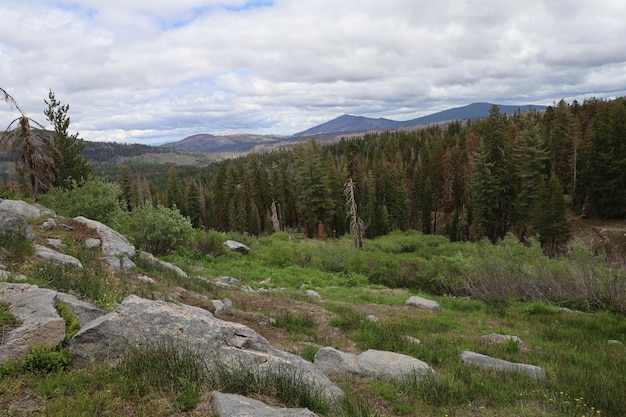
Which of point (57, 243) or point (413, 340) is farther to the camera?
point (57, 243)

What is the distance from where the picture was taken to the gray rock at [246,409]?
4.32 m

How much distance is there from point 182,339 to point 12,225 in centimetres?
903

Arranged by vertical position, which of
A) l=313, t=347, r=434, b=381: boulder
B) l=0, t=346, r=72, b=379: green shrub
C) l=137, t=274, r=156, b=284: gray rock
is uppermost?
l=0, t=346, r=72, b=379: green shrub

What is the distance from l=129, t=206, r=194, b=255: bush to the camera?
20328mm

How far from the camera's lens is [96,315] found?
6879mm

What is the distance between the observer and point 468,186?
187 feet

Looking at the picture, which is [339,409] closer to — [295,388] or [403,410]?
[295,388]

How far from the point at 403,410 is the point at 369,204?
63.2 m

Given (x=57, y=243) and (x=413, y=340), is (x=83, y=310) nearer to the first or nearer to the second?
(x=413, y=340)

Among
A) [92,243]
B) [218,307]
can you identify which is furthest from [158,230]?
[218,307]

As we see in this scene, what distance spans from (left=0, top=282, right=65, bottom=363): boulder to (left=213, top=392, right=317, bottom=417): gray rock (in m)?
2.80

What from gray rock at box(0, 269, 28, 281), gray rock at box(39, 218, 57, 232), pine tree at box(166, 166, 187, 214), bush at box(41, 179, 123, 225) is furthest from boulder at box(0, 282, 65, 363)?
pine tree at box(166, 166, 187, 214)

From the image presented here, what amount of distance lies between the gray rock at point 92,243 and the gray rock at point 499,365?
1340 centimetres

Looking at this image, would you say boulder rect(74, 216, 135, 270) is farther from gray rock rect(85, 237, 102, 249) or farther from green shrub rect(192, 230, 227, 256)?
green shrub rect(192, 230, 227, 256)
